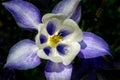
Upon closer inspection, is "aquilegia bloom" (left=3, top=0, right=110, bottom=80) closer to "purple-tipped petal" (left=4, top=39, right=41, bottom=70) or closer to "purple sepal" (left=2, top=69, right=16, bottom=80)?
"purple-tipped petal" (left=4, top=39, right=41, bottom=70)

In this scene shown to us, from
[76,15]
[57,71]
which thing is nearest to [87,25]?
[76,15]

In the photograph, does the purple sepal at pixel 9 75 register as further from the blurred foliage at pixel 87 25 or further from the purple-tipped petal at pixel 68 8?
the purple-tipped petal at pixel 68 8

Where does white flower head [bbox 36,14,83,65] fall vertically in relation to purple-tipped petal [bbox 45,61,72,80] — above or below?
above

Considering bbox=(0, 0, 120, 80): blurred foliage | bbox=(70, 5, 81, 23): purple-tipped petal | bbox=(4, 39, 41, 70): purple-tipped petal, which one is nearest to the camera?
bbox=(4, 39, 41, 70): purple-tipped petal

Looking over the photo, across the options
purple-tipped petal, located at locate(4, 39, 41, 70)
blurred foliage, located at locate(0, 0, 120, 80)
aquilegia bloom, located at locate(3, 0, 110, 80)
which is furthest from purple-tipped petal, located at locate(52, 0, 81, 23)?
blurred foliage, located at locate(0, 0, 120, 80)

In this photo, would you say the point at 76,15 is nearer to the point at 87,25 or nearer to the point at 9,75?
the point at 9,75

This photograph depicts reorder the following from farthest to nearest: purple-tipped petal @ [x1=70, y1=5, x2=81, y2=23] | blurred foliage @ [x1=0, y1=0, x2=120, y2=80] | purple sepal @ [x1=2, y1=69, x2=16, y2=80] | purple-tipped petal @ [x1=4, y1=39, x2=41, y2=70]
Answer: blurred foliage @ [x1=0, y1=0, x2=120, y2=80] → purple sepal @ [x1=2, y1=69, x2=16, y2=80] → purple-tipped petal @ [x1=70, y1=5, x2=81, y2=23] → purple-tipped petal @ [x1=4, y1=39, x2=41, y2=70]
